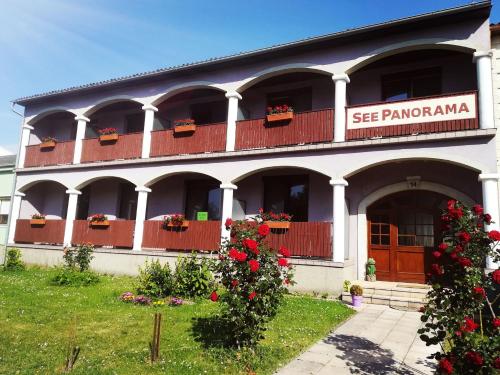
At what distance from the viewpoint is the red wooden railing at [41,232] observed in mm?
15844

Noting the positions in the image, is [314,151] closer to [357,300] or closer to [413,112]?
[413,112]

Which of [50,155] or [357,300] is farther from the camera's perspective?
[50,155]

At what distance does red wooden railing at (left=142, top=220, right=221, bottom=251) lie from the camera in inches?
500

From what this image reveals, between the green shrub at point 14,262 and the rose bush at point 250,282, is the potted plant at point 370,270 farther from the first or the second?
the green shrub at point 14,262

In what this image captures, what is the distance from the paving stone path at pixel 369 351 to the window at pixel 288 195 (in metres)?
5.34

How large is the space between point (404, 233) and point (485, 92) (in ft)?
15.2

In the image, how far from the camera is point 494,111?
10078 millimetres

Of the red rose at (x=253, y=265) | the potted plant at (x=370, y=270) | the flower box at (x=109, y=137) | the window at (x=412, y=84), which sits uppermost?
the window at (x=412, y=84)

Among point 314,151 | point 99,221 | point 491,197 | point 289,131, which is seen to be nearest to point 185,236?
point 99,221

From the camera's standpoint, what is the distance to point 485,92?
9211 millimetres

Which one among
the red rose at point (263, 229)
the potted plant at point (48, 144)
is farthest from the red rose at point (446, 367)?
the potted plant at point (48, 144)

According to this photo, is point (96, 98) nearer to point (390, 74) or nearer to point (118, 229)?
point (118, 229)

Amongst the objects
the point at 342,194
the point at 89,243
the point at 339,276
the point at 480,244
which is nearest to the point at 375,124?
the point at 342,194

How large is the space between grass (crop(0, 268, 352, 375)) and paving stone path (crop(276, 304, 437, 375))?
0.85 feet
